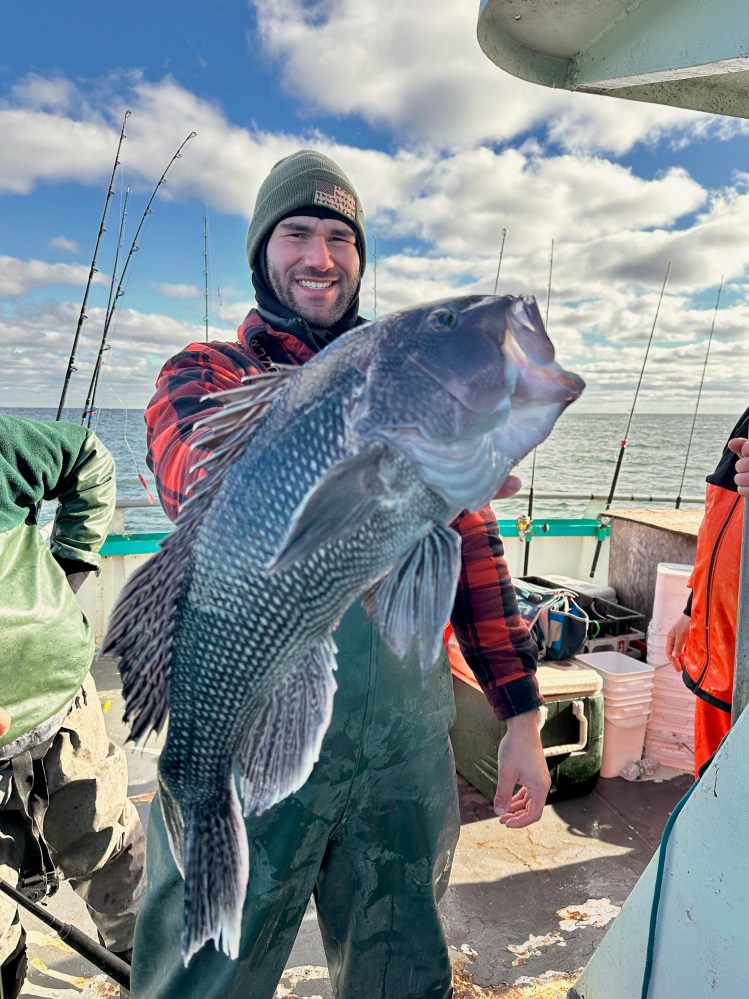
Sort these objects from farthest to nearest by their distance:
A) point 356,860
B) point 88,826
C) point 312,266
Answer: point 88,826 < point 312,266 < point 356,860

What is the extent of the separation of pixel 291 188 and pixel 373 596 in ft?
5.17

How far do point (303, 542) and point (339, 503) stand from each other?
0.08 meters

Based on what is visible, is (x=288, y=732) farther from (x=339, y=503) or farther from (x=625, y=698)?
(x=625, y=698)

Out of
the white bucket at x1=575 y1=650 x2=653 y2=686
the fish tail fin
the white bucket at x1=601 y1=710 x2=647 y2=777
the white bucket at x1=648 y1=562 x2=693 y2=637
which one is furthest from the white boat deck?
the fish tail fin

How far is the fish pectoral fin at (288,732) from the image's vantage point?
3.49 ft

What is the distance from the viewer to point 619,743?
14.3 feet

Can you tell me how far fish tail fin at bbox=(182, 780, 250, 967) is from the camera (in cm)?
105

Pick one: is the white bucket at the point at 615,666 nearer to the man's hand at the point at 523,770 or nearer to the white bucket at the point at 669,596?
the white bucket at the point at 669,596

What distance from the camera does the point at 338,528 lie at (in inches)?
38.8

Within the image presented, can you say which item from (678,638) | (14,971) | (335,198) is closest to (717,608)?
(678,638)

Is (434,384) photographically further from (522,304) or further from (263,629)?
(263,629)

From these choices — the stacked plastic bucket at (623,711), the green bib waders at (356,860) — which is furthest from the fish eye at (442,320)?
the stacked plastic bucket at (623,711)

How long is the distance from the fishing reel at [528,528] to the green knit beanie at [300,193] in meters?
4.63

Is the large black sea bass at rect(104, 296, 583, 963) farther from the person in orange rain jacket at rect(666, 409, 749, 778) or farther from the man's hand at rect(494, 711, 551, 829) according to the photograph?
the person in orange rain jacket at rect(666, 409, 749, 778)
